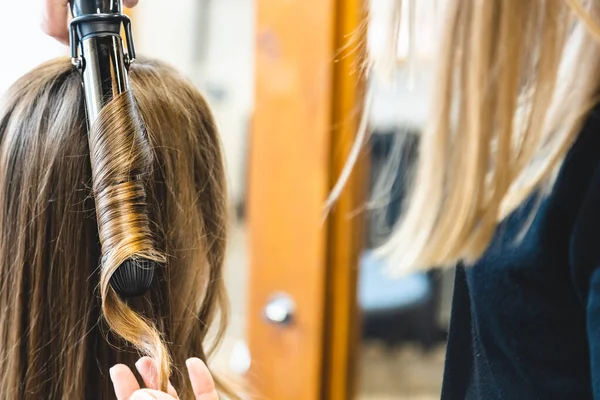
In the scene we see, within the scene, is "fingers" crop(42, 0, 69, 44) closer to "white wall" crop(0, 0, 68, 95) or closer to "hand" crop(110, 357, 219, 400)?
"white wall" crop(0, 0, 68, 95)

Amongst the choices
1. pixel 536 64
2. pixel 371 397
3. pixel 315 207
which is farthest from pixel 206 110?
pixel 371 397

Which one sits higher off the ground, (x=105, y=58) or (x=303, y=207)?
(x=105, y=58)

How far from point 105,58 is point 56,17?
0.10 metres

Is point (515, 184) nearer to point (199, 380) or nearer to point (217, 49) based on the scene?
point (199, 380)

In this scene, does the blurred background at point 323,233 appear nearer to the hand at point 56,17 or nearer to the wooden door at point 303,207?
the wooden door at point 303,207

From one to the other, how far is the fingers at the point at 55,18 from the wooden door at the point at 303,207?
63 centimetres

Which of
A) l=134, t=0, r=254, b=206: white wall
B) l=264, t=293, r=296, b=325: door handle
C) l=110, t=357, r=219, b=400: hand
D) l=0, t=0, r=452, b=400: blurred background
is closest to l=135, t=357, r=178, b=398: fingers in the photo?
l=110, t=357, r=219, b=400: hand

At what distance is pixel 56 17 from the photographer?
0.50m

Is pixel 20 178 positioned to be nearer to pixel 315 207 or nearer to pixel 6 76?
pixel 6 76

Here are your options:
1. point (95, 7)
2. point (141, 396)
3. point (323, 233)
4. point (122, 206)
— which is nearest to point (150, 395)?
point (141, 396)

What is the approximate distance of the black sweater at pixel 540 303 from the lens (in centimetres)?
43

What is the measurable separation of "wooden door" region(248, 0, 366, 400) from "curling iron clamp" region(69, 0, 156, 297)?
681mm

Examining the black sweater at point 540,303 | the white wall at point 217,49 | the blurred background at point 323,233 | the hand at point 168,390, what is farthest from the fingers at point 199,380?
the white wall at point 217,49

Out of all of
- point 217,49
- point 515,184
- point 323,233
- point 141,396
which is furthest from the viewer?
point 217,49
